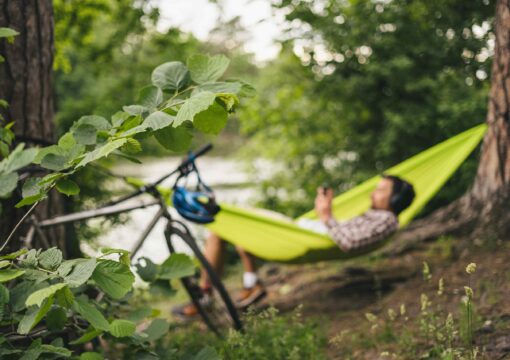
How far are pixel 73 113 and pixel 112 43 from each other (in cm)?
78

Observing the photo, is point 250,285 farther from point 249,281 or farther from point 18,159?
point 18,159

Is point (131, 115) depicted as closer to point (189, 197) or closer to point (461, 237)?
point (189, 197)

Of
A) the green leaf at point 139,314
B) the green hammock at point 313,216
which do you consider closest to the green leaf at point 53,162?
→ the green leaf at point 139,314

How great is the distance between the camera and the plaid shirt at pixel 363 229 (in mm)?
2467

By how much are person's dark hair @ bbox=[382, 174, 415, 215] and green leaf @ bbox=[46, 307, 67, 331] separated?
187 cm

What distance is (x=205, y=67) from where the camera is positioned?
1.19m

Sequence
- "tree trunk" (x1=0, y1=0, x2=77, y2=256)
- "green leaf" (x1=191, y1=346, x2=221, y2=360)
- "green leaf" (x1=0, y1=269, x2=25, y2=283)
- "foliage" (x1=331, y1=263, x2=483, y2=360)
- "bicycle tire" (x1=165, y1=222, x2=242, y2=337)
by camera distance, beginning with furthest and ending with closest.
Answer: "bicycle tire" (x1=165, y1=222, x2=242, y2=337)
"tree trunk" (x1=0, y1=0, x2=77, y2=256)
"foliage" (x1=331, y1=263, x2=483, y2=360)
"green leaf" (x1=191, y1=346, x2=221, y2=360)
"green leaf" (x1=0, y1=269, x2=25, y2=283)

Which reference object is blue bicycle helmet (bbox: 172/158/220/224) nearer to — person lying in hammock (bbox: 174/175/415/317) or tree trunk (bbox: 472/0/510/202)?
person lying in hammock (bbox: 174/175/415/317)

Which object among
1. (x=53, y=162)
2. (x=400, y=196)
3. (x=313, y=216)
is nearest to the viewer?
(x=53, y=162)

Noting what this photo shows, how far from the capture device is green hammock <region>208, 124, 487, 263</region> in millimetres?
2395

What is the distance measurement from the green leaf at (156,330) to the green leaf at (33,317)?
1.45 feet

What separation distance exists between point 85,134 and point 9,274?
346mm

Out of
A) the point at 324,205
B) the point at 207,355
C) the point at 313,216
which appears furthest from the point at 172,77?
the point at 313,216

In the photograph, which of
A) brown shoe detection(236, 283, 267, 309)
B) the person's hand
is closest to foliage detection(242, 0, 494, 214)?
the person's hand
